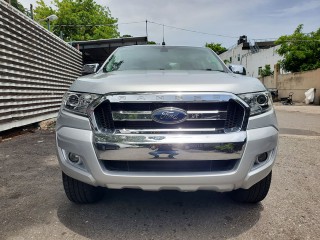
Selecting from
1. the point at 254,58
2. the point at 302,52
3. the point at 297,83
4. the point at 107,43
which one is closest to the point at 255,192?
the point at 107,43

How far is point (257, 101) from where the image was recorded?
8.20ft

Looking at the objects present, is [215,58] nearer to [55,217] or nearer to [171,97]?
[171,97]

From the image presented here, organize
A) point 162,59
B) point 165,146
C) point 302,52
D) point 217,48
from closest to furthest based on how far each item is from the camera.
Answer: point 165,146
point 162,59
point 302,52
point 217,48

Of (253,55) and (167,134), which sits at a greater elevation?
(253,55)

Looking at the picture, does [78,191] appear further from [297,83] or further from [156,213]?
[297,83]

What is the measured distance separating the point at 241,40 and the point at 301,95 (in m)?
24.2

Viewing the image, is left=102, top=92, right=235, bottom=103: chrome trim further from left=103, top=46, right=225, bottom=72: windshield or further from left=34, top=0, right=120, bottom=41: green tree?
left=34, top=0, right=120, bottom=41: green tree

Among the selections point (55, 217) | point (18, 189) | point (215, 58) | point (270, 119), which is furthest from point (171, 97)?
point (18, 189)

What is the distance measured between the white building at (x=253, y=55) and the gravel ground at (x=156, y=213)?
30.9 m

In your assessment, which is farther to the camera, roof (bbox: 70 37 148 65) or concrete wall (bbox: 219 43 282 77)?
concrete wall (bbox: 219 43 282 77)

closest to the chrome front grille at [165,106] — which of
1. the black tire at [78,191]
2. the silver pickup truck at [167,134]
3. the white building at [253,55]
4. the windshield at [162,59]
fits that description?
the silver pickup truck at [167,134]

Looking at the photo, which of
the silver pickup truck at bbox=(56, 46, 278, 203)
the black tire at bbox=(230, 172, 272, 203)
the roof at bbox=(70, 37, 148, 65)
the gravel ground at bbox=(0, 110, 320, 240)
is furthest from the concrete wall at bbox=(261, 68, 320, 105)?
the silver pickup truck at bbox=(56, 46, 278, 203)

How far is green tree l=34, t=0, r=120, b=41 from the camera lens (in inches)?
1271

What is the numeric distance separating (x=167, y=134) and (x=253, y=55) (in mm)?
39206
